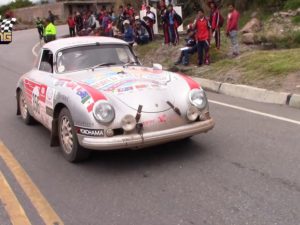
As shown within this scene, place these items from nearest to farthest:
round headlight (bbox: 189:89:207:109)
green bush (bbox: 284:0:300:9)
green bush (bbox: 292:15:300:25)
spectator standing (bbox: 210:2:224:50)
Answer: round headlight (bbox: 189:89:207:109) < spectator standing (bbox: 210:2:224:50) < green bush (bbox: 292:15:300:25) < green bush (bbox: 284:0:300:9)

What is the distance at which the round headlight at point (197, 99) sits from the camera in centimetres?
572

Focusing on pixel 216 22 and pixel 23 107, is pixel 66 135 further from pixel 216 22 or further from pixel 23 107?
pixel 216 22

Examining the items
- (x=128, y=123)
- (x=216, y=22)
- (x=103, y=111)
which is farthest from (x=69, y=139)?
(x=216, y=22)

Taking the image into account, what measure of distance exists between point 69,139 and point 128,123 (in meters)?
0.97

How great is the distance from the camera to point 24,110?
26.2 ft

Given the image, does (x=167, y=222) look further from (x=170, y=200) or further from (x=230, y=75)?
(x=230, y=75)

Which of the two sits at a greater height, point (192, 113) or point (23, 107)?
point (192, 113)

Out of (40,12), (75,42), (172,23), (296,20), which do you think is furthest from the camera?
(40,12)

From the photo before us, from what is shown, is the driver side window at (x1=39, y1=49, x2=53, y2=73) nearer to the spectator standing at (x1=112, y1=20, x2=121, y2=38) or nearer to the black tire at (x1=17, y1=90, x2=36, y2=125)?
the black tire at (x1=17, y1=90, x2=36, y2=125)

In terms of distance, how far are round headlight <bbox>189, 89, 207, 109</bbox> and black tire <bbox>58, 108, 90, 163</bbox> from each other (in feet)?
4.57

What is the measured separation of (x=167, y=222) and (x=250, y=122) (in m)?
3.69

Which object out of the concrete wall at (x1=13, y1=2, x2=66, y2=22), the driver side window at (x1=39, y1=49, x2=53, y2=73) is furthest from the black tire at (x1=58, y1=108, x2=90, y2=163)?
the concrete wall at (x1=13, y1=2, x2=66, y2=22)

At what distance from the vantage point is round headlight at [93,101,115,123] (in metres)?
5.28

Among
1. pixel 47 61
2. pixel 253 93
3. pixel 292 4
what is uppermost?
pixel 292 4
